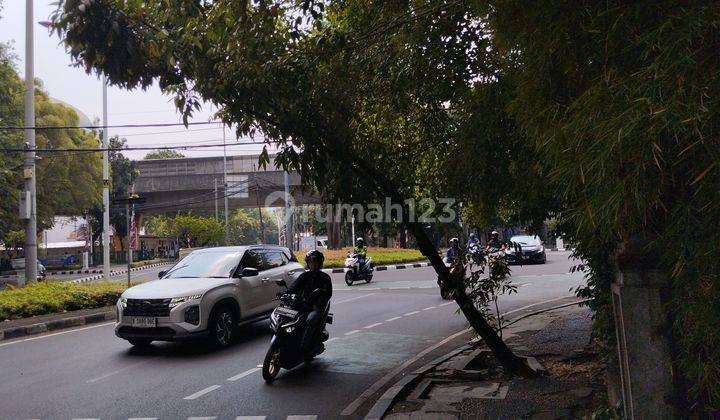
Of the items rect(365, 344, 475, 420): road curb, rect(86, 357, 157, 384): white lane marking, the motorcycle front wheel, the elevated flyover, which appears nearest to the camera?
rect(365, 344, 475, 420): road curb

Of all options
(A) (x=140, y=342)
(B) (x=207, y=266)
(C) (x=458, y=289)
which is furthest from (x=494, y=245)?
(A) (x=140, y=342)

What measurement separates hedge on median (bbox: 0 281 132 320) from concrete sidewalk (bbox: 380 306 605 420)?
33.8 feet

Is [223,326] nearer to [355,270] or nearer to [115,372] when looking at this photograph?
[115,372]

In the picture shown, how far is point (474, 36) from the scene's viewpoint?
261 inches

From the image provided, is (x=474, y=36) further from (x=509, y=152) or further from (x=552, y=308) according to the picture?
(x=552, y=308)

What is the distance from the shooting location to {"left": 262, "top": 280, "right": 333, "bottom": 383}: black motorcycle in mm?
7086

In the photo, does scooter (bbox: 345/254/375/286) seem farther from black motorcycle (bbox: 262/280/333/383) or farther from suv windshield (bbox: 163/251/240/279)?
black motorcycle (bbox: 262/280/333/383)

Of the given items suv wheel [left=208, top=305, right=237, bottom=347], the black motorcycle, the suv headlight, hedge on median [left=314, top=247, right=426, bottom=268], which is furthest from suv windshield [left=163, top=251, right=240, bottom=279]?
hedge on median [left=314, top=247, right=426, bottom=268]

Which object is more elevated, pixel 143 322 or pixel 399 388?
pixel 143 322

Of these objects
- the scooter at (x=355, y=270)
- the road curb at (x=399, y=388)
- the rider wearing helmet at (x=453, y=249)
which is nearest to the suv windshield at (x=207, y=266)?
the road curb at (x=399, y=388)

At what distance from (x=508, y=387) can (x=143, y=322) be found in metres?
5.34

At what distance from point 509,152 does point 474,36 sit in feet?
4.57

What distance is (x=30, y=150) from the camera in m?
14.7

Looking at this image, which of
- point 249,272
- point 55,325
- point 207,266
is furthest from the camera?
point 55,325
